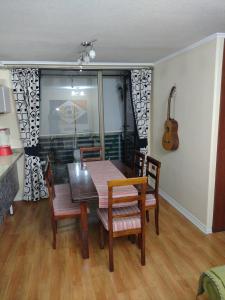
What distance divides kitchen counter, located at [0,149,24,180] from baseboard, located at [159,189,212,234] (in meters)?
2.40

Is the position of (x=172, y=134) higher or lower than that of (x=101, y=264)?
higher

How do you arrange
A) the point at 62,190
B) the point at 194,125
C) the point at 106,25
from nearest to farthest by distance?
the point at 106,25, the point at 194,125, the point at 62,190

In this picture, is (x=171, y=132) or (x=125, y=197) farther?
(x=171, y=132)

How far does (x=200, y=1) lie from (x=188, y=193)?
2.25m

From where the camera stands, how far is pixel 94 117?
4031mm

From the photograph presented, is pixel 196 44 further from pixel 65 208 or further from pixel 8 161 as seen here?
pixel 8 161

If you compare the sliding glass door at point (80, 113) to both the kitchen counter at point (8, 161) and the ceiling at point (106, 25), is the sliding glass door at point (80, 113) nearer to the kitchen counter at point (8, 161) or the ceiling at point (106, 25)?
the kitchen counter at point (8, 161)

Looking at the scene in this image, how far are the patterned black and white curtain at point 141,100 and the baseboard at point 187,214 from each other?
0.95m

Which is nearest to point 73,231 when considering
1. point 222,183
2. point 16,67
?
point 222,183

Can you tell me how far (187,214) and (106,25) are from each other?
8.33ft

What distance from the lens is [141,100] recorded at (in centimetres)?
393

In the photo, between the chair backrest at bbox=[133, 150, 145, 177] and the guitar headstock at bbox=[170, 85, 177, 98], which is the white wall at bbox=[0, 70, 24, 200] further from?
the guitar headstock at bbox=[170, 85, 177, 98]

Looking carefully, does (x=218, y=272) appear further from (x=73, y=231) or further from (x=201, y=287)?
(x=73, y=231)

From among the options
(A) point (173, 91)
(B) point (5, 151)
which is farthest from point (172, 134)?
(B) point (5, 151)
